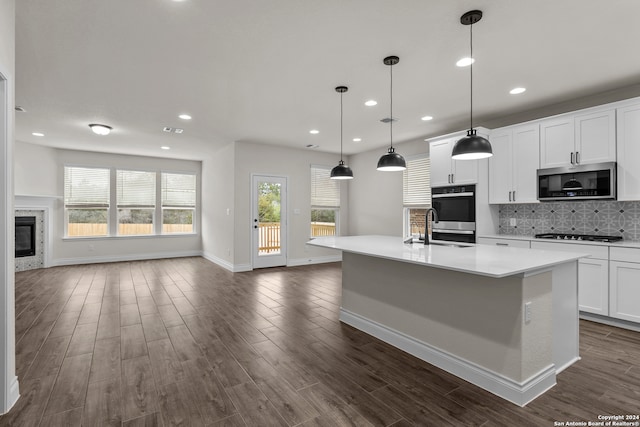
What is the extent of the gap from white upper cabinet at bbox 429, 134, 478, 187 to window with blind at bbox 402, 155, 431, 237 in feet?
2.70

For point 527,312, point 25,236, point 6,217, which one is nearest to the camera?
point 6,217

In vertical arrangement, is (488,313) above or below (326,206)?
below

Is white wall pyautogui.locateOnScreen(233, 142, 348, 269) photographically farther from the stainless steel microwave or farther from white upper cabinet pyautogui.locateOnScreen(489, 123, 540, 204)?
the stainless steel microwave

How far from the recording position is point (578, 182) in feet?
12.4

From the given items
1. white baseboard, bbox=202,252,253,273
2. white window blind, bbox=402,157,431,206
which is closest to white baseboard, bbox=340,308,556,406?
white window blind, bbox=402,157,431,206

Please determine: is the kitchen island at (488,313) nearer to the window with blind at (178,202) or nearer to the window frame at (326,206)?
the window frame at (326,206)

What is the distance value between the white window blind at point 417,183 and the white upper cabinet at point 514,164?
1.52 metres

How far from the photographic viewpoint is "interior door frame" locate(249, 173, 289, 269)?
676 cm

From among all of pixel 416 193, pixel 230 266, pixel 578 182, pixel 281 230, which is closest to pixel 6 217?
pixel 230 266

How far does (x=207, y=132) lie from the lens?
5.83 meters

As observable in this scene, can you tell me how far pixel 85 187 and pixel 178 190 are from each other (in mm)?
2044

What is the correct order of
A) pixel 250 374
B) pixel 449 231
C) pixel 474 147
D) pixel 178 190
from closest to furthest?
pixel 250 374 → pixel 474 147 → pixel 449 231 → pixel 178 190

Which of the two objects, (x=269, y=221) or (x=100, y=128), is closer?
(x=100, y=128)

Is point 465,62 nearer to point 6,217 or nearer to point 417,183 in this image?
point 417,183
